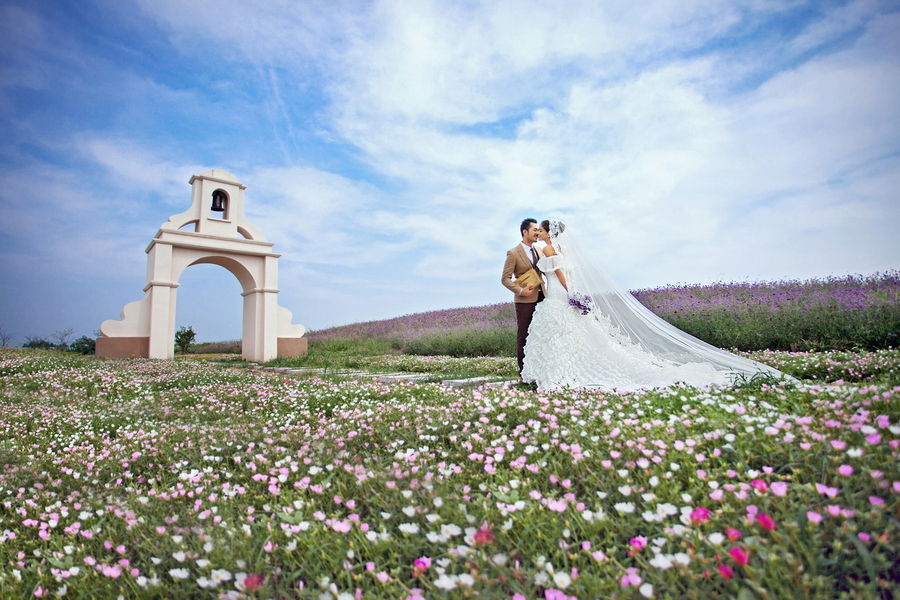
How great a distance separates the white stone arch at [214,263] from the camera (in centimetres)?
1678

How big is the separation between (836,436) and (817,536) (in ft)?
3.53

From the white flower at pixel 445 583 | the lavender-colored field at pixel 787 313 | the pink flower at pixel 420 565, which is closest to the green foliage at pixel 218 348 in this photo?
the lavender-colored field at pixel 787 313

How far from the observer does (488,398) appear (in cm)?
457

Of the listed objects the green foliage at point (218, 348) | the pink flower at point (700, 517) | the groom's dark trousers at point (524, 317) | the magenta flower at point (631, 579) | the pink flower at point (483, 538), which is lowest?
the magenta flower at point (631, 579)

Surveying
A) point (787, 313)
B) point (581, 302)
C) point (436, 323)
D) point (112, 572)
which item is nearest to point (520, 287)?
point (581, 302)

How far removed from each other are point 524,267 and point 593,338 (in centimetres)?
167

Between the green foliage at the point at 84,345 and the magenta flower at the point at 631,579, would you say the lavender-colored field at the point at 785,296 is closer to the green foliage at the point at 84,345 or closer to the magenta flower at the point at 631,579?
the magenta flower at the point at 631,579

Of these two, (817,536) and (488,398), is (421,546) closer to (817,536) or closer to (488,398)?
(817,536)

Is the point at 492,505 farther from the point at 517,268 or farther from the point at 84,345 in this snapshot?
the point at 84,345

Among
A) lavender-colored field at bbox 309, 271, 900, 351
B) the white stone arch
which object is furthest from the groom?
the white stone arch

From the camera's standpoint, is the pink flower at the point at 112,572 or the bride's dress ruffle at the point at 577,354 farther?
the bride's dress ruffle at the point at 577,354

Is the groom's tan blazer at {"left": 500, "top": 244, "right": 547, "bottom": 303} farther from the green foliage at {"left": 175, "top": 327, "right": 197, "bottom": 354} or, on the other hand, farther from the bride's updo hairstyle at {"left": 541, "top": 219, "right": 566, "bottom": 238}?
the green foliage at {"left": 175, "top": 327, "right": 197, "bottom": 354}

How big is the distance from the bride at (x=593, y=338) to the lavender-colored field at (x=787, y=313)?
6946 mm

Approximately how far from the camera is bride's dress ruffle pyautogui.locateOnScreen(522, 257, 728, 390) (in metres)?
6.56
